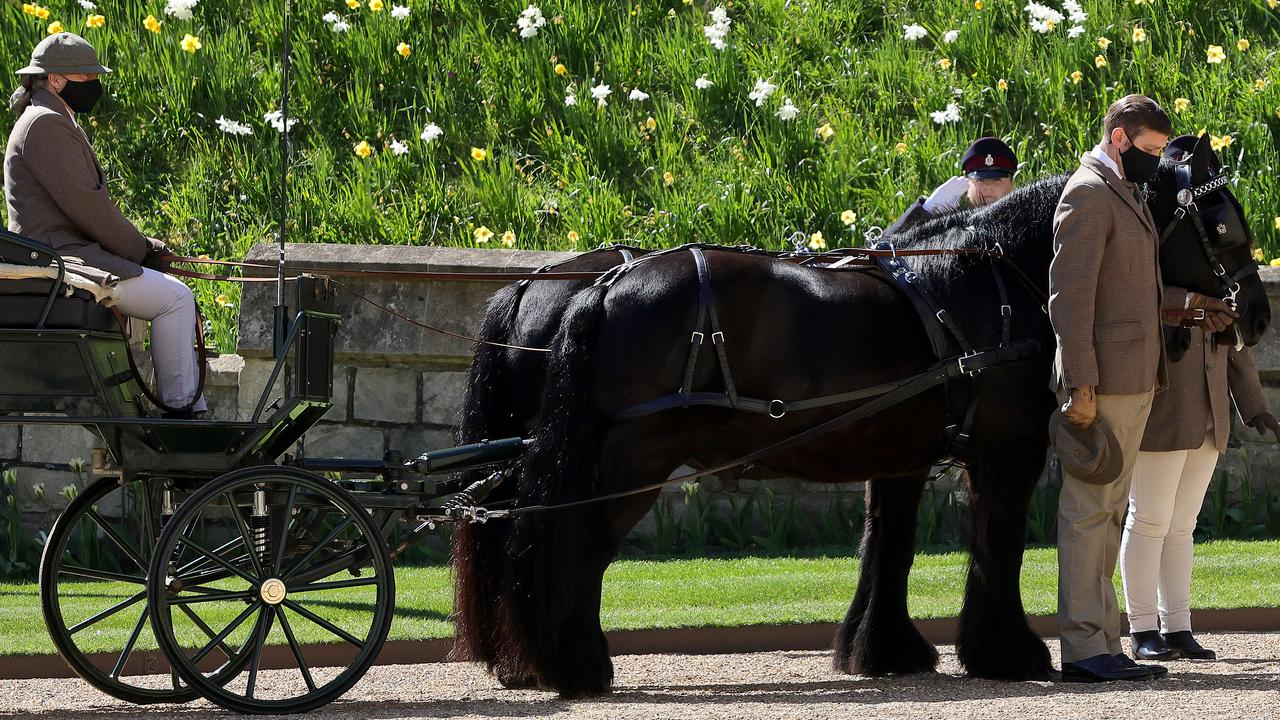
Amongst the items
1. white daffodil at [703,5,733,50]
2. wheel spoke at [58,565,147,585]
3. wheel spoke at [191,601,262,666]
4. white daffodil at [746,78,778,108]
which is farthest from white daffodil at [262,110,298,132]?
wheel spoke at [191,601,262,666]

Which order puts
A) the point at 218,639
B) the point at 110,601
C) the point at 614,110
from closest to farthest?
the point at 218,639 < the point at 110,601 < the point at 614,110

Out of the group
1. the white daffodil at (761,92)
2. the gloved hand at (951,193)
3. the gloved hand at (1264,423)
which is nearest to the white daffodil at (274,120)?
the white daffodil at (761,92)

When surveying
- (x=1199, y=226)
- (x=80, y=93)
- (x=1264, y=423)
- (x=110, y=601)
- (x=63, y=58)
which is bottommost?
(x=110, y=601)

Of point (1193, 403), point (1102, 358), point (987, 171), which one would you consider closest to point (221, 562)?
point (1102, 358)

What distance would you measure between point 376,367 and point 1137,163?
3.92 metres

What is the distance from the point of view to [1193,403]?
5.83 metres

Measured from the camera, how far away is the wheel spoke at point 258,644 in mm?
4836

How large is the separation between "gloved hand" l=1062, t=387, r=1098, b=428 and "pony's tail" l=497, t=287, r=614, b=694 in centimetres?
156

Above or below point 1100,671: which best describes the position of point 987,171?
above

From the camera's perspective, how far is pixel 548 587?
5176 millimetres

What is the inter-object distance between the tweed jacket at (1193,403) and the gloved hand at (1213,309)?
0.11 m

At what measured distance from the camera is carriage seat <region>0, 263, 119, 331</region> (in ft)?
15.8

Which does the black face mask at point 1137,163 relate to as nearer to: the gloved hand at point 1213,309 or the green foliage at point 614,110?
the gloved hand at point 1213,309

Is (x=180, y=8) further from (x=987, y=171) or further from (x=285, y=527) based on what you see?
(x=285, y=527)
